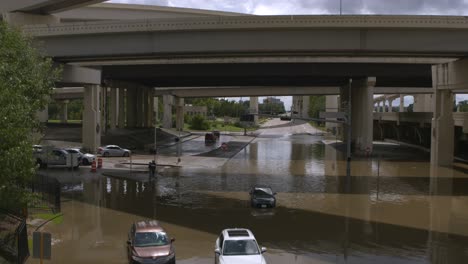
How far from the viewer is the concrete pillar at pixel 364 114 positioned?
7050cm

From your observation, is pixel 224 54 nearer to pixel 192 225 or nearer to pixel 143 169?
pixel 143 169

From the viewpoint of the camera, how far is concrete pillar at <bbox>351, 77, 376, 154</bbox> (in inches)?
2776

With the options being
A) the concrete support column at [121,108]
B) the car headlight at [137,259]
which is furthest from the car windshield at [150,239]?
the concrete support column at [121,108]

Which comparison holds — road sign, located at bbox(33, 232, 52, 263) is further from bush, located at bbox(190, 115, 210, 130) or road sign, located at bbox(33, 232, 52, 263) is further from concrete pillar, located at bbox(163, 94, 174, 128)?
bush, located at bbox(190, 115, 210, 130)

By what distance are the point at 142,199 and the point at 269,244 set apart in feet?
38.6

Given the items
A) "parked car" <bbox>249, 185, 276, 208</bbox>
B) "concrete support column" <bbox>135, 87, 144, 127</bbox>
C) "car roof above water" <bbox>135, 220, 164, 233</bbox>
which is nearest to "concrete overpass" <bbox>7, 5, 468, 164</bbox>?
"parked car" <bbox>249, 185, 276, 208</bbox>

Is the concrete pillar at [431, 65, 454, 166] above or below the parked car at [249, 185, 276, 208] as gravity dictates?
above

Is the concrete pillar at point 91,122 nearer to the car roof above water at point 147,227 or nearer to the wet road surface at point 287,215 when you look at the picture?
the wet road surface at point 287,215

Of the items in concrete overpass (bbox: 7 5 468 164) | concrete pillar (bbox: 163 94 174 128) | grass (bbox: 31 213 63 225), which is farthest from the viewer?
concrete pillar (bbox: 163 94 174 128)

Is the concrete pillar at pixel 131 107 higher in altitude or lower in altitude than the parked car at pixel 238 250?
higher

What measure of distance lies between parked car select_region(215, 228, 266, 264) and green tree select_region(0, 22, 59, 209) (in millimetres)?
5805

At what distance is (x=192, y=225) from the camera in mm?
22516

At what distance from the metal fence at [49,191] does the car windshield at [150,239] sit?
9751 millimetres

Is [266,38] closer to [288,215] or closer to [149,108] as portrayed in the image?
[288,215]
